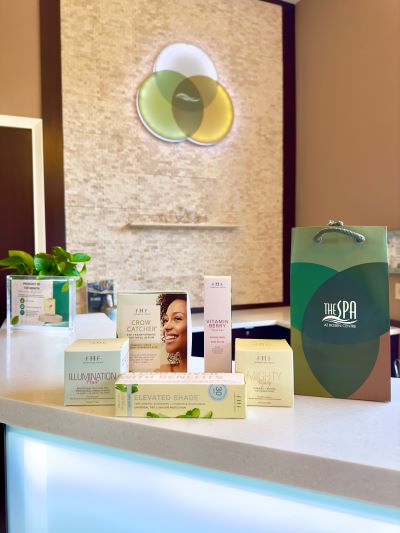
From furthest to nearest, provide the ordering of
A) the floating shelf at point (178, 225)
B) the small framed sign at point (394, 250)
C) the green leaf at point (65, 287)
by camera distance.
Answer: the floating shelf at point (178, 225) → the small framed sign at point (394, 250) → the green leaf at point (65, 287)

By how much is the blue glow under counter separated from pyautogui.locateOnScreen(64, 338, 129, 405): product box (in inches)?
4.4

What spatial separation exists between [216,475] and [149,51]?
3.29 meters

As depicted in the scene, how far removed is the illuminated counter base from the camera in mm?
813

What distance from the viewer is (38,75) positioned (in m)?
3.18

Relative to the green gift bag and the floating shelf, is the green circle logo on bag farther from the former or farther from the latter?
the floating shelf

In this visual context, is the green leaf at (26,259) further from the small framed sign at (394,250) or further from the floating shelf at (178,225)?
the small framed sign at (394,250)

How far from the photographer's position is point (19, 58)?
10.3 ft

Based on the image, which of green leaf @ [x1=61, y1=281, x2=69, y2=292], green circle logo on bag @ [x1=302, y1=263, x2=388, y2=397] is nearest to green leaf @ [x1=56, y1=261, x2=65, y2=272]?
green leaf @ [x1=61, y1=281, x2=69, y2=292]

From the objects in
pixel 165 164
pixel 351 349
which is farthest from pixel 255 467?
pixel 165 164

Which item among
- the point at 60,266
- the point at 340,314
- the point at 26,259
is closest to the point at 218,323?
the point at 340,314

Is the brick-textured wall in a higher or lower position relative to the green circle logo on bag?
higher

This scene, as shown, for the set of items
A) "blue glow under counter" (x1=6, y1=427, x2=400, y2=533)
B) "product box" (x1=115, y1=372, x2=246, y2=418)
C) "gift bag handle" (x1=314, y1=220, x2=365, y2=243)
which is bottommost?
"blue glow under counter" (x1=6, y1=427, x2=400, y2=533)

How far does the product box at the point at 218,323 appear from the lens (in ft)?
3.73

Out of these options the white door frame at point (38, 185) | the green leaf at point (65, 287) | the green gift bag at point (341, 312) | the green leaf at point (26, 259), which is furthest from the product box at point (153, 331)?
the white door frame at point (38, 185)
